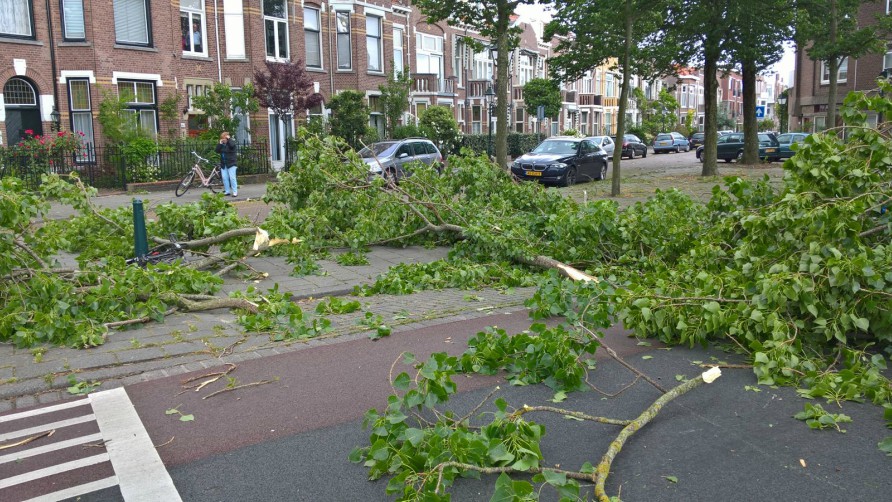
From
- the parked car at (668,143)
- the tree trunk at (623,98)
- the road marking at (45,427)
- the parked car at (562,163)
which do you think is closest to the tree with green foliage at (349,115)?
the parked car at (562,163)

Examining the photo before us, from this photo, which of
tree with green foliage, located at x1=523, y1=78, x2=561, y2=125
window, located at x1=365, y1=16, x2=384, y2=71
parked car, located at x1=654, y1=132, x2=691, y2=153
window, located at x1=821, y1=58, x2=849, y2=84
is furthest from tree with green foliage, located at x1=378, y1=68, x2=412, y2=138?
window, located at x1=821, y1=58, x2=849, y2=84

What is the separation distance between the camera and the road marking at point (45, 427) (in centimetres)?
444

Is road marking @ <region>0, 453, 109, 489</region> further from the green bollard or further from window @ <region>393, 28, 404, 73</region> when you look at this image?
window @ <region>393, 28, 404, 73</region>

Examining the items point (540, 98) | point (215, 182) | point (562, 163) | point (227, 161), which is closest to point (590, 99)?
point (540, 98)

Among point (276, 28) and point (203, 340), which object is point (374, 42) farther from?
point (203, 340)

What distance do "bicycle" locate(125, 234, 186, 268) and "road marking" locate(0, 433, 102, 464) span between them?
4409 mm

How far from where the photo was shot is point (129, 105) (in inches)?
1019

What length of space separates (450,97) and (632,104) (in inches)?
1772

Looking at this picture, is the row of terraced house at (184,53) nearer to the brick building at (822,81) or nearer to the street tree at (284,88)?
the street tree at (284,88)

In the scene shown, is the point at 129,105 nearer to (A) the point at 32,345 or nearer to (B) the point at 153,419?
(A) the point at 32,345

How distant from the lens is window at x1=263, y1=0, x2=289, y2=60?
30859mm

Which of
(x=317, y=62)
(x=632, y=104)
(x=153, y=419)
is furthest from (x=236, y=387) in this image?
(x=632, y=104)

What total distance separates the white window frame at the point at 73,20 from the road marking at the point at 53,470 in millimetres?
24208

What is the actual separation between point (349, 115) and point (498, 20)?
10.0 metres
